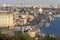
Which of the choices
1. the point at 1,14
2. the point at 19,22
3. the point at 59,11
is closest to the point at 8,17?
the point at 1,14

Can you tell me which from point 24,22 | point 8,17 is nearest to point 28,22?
point 24,22

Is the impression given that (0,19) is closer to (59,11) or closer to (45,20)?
(45,20)

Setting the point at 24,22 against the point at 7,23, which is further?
the point at 24,22

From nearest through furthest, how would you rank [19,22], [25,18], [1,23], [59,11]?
[1,23]
[19,22]
[25,18]
[59,11]

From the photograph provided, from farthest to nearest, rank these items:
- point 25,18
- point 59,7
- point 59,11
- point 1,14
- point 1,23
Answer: point 59,7 < point 59,11 < point 25,18 < point 1,14 < point 1,23

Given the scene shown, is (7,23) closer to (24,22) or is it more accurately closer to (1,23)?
(1,23)

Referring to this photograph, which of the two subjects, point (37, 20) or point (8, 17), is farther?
point (37, 20)

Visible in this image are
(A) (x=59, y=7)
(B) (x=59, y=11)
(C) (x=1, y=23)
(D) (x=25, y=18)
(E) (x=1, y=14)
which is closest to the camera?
(C) (x=1, y=23)

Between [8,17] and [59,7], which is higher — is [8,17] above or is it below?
above

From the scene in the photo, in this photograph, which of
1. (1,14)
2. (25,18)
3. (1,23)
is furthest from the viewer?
(25,18)
